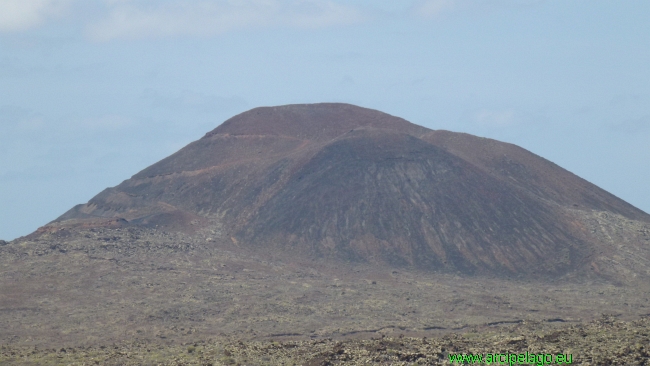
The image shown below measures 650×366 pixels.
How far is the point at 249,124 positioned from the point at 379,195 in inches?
1060

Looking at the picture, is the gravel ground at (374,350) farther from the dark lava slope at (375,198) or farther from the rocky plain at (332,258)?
the dark lava slope at (375,198)

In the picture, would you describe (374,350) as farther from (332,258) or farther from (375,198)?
(375,198)

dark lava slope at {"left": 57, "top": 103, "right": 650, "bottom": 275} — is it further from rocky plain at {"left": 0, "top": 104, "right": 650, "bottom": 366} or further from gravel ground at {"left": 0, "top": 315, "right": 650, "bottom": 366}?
gravel ground at {"left": 0, "top": 315, "right": 650, "bottom": 366}

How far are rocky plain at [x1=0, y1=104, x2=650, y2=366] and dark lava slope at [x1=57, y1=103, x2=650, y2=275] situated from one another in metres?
0.21

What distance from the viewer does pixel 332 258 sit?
7544cm

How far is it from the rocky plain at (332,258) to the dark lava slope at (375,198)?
0.21 m

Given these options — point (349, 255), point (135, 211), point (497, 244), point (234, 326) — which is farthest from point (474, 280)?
point (135, 211)

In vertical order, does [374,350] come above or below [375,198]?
below

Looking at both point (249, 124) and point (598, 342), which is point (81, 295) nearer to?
point (598, 342)

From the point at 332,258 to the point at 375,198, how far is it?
404 inches

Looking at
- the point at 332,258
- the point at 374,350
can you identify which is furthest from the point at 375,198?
the point at 374,350

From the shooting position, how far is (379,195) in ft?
274

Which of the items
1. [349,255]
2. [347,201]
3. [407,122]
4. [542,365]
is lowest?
[542,365]

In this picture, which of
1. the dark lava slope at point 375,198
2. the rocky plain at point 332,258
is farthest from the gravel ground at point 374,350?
the dark lava slope at point 375,198
